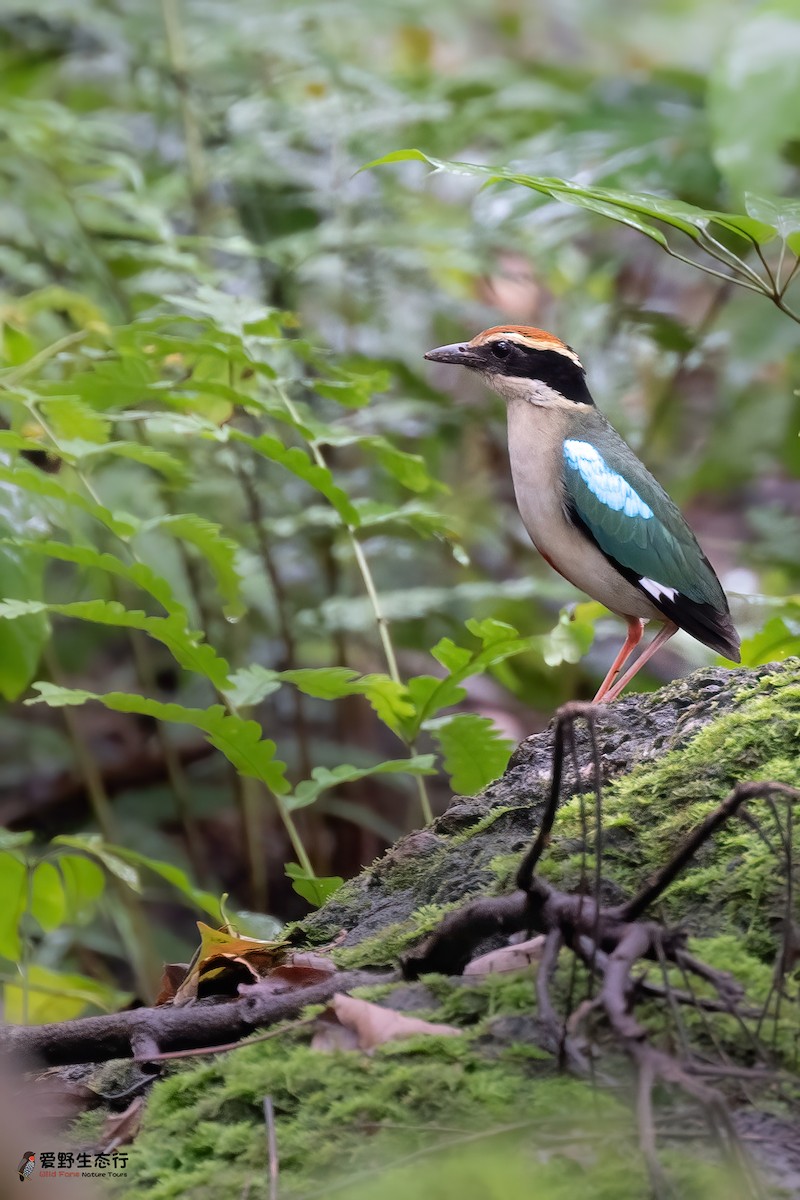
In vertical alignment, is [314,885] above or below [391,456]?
below

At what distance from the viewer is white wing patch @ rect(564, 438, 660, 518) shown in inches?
144


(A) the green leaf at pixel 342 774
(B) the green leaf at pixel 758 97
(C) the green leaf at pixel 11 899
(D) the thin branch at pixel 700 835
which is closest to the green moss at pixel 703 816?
(D) the thin branch at pixel 700 835

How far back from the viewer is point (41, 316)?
17.4 feet

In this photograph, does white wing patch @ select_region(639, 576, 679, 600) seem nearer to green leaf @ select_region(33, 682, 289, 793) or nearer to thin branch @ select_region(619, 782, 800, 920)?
green leaf @ select_region(33, 682, 289, 793)

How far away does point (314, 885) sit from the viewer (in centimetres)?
285

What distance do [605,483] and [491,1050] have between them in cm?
218

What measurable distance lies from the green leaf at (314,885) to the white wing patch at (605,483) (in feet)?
4.49

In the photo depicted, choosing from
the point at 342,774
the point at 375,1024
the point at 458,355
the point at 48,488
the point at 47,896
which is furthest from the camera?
the point at 458,355

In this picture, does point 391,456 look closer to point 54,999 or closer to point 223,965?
point 223,965

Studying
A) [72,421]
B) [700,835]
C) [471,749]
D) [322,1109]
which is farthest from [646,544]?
[322,1109]

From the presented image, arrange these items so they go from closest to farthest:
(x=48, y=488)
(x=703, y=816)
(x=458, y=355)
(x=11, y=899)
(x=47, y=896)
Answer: (x=703, y=816)
(x=48, y=488)
(x=11, y=899)
(x=47, y=896)
(x=458, y=355)

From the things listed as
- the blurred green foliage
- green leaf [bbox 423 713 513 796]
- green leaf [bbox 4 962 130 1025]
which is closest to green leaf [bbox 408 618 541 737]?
green leaf [bbox 423 713 513 796]

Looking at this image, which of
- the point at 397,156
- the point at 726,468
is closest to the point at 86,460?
the point at 397,156

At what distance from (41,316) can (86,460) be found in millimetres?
2141
